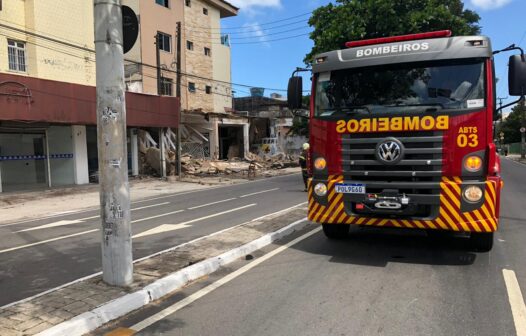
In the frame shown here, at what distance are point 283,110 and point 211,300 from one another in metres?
47.5

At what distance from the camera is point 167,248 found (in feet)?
25.3

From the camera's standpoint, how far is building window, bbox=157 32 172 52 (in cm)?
3381

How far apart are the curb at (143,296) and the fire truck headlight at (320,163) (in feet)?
5.53

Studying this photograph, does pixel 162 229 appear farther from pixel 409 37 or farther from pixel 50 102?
pixel 50 102

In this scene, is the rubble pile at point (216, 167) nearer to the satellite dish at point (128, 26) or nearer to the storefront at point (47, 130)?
the storefront at point (47, 130)

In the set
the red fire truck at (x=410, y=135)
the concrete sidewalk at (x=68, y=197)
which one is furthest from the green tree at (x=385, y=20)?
the red fire truck at (x=410, y=135)

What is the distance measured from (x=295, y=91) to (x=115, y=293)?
14.0 feet

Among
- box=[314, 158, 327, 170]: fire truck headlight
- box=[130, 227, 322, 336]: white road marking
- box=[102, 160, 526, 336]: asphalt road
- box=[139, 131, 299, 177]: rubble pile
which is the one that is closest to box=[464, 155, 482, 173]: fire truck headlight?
box=[102, 160, 526, 336]: asphalt road

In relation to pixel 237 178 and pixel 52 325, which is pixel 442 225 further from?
pixel 237 178

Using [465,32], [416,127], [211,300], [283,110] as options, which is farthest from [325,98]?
[283,110]

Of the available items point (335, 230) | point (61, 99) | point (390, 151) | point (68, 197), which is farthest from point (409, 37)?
point (61, 99)

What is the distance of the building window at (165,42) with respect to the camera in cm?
3381

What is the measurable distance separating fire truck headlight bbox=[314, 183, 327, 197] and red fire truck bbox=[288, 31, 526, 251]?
0.02 metres

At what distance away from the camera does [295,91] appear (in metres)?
7.50
